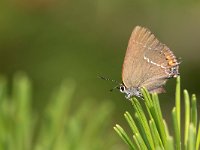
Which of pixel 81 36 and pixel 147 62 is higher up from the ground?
pixel 81 36

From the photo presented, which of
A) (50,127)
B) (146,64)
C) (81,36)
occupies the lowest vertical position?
(50,127)

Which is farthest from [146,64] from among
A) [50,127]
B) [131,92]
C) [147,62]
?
[50,127]

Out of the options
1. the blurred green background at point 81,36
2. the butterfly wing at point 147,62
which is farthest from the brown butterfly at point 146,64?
the blurred green background at point 81,36

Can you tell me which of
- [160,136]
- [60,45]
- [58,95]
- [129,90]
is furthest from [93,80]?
[160,136]

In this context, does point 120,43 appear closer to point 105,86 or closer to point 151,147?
point 105,86

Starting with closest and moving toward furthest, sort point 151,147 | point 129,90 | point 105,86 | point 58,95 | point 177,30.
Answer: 1. point 151,147
2. point 129,90
3. point 58,95
4. point 177,30
5. point 105,86

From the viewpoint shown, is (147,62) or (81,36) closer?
(147,62)

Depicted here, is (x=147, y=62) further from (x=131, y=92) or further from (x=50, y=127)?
(x=50, y=127)
